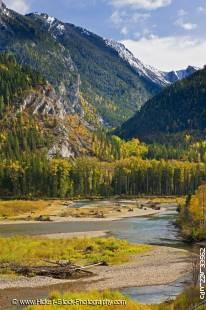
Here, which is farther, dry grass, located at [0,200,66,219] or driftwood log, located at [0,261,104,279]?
dry grass, located at [0,200,66,219]

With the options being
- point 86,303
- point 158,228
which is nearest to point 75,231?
point 158,228

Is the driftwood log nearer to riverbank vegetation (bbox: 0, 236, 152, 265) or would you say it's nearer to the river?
riverbank vegetation (bbox: 0, 236, 152, 265)

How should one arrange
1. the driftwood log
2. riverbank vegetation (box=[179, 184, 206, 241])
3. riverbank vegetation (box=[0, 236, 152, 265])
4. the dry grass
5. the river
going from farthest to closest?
the dry grass < riverbank vegetation (box=[179, 184, 206, 241]) < riverbank vegetation (box=[0, 236, 152, 265]) < the driftwood log < the river

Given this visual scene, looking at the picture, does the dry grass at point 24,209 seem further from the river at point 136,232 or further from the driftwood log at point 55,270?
the driftwood log at point 55,270

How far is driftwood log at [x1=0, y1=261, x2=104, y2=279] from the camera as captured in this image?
62.3m

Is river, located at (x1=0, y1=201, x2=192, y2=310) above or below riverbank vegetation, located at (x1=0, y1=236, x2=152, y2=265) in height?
below

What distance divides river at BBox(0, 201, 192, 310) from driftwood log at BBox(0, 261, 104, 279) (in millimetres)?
5828

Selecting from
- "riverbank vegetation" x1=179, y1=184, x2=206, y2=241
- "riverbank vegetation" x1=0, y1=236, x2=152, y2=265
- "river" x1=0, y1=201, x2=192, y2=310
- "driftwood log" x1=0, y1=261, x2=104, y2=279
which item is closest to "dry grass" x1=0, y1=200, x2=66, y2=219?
"river" x1=0, y1=201, x2=192, y2=310

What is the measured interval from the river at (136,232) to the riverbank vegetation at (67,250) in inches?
459

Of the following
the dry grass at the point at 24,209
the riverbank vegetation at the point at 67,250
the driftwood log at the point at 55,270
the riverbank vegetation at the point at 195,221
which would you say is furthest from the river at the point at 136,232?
the dry grass at the point at 24,209

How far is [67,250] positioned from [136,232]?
35.4 metres

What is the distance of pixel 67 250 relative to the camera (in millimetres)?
78562

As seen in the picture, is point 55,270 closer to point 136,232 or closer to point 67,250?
point 67,250

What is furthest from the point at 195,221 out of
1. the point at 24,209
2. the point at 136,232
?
the point at 24,209
